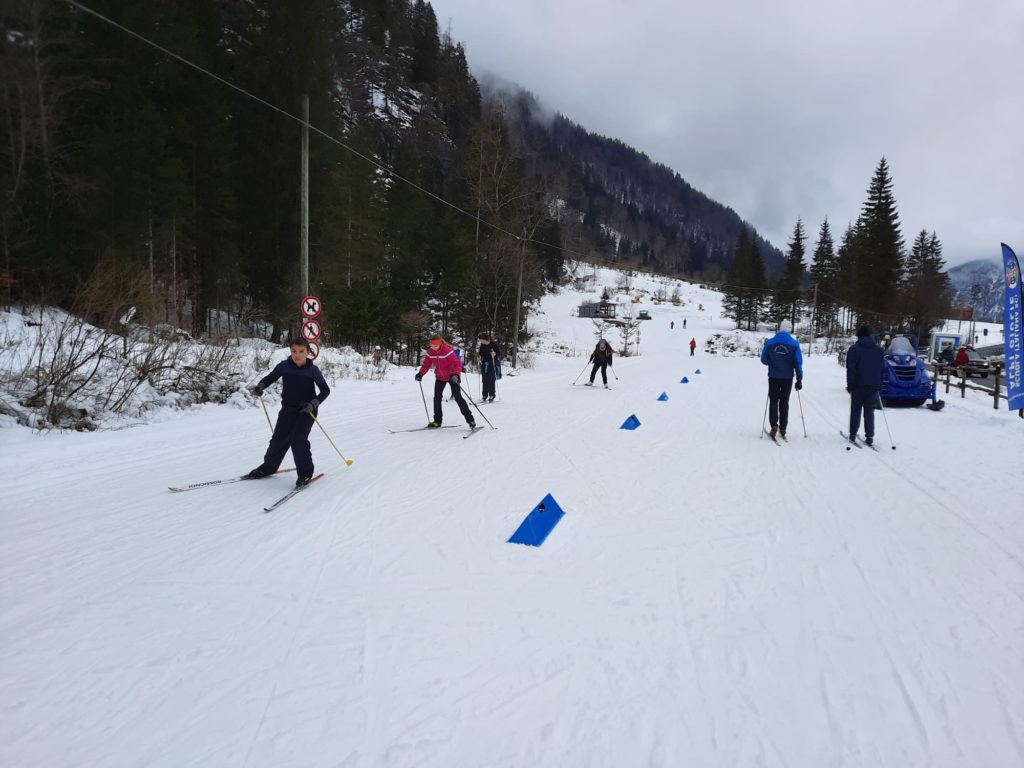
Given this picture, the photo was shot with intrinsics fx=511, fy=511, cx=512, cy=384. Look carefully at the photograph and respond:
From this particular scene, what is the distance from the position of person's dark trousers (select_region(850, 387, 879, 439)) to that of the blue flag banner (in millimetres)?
2996

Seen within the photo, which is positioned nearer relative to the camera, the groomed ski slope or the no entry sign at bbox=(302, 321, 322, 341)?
the groomed ski slope

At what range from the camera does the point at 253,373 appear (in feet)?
41.8

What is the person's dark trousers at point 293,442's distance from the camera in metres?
6.20

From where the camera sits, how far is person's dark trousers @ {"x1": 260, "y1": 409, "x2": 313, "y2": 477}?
620 centimetres

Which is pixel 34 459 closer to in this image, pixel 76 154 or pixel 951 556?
pixel 951 556

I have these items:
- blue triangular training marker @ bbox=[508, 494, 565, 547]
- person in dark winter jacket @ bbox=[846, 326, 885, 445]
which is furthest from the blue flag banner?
blue triangular training marker @ bbox=[508, 494, 565, 547]

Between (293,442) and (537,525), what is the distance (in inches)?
130

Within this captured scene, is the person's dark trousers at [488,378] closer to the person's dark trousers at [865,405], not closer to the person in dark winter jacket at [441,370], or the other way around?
the person in dark winter jacket at [441,370]

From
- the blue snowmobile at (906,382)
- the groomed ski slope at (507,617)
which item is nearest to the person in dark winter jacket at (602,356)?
the blue snowmobile at (906,382)

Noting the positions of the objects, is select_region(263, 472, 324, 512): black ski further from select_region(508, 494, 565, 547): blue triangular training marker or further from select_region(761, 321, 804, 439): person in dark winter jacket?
select_region(761, 321, 804, 439): person in dark winter jacket

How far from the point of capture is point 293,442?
6215 mm

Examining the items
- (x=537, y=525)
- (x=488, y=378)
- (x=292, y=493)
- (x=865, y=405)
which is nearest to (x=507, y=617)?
(x=537, y=525)

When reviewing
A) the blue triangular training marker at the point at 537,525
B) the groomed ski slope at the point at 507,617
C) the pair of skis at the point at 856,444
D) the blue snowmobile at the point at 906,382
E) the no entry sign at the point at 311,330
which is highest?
the no entry sign at the point at 311,330

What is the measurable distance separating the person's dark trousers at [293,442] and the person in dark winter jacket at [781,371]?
7597 mm
